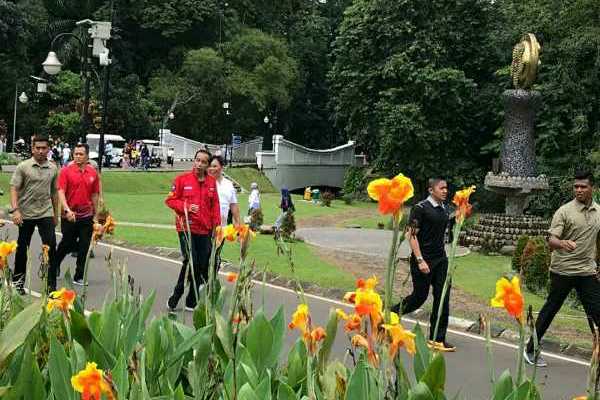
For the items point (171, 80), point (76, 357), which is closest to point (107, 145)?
point (171, 80)

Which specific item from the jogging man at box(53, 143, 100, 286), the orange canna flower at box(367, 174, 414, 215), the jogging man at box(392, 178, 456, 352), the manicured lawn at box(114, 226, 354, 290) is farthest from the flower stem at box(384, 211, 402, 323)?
the manicured lawn at box(114, 226, 354, 290)

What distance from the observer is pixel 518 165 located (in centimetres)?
1919

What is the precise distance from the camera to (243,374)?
3.20m

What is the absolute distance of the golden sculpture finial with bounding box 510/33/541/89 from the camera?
18.5m

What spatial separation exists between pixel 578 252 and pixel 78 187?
5.38 metres

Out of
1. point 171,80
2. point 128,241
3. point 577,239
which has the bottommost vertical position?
point 128,241

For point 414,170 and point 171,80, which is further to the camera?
point 171,80

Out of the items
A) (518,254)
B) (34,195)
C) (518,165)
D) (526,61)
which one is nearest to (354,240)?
(518,165)

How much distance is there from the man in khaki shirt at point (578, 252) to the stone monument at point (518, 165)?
11.5 meters

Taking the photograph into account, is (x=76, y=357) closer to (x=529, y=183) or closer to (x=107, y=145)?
(x=529, y=183)

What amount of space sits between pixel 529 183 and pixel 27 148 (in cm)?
3372

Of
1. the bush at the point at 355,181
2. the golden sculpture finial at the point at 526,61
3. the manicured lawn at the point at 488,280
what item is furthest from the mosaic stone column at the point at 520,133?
the bush at the point at 355,181

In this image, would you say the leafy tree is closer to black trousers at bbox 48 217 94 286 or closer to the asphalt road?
the asphalt road

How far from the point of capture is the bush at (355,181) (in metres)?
42.8
